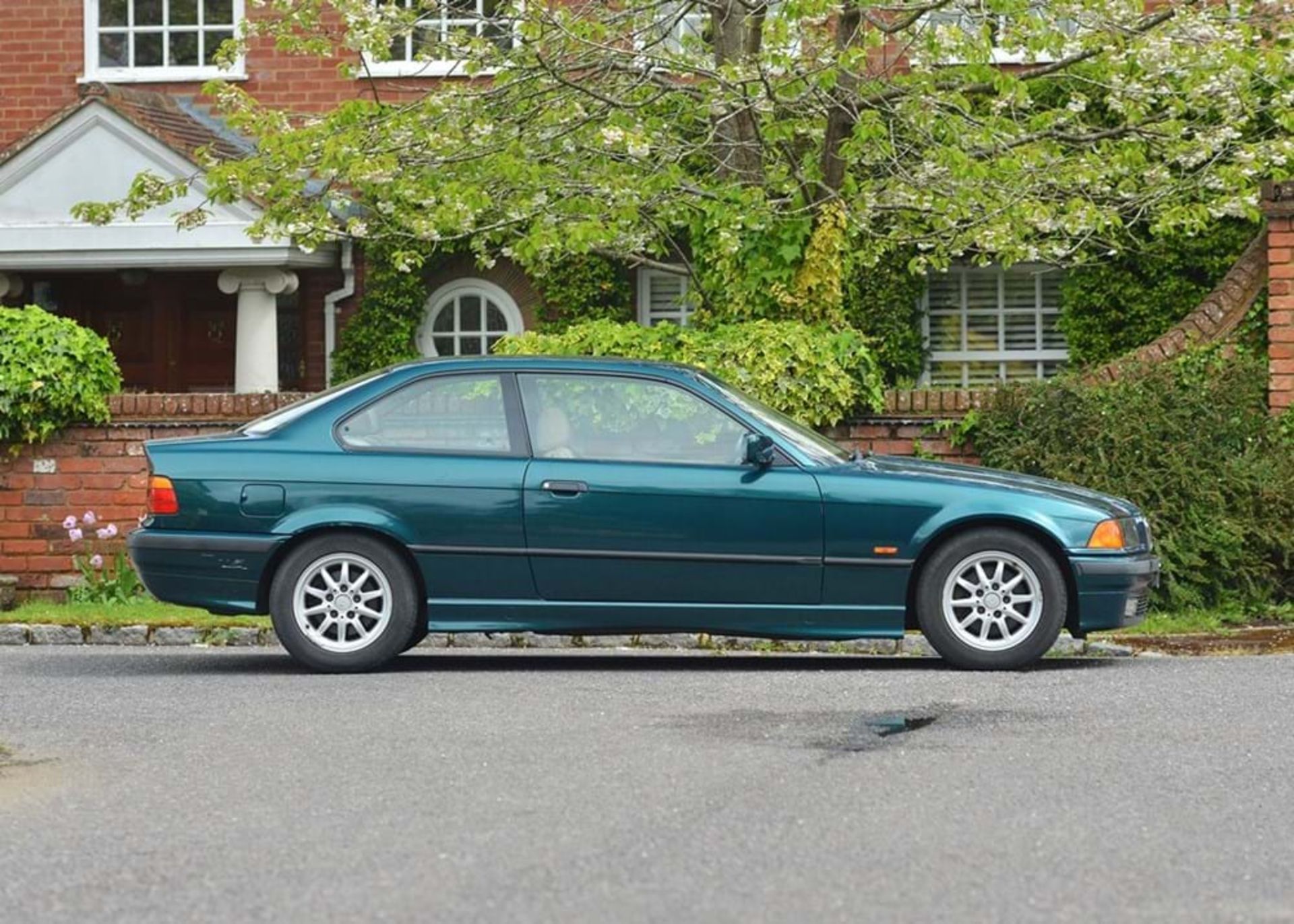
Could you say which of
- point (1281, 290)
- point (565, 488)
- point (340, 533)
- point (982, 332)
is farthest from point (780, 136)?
point (982, 332)

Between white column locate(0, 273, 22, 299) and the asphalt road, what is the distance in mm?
12523

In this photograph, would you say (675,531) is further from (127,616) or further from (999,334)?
(999,334)

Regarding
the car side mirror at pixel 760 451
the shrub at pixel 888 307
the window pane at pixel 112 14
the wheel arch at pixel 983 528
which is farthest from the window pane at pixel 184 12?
the wheel arch at pixel 983 528

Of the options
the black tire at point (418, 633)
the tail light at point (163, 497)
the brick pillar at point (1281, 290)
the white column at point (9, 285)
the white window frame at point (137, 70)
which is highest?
the white window frame at point (137, 70)

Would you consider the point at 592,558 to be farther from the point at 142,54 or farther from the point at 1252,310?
the point at 142,54

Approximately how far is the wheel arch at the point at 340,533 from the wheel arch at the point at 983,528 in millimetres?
2208

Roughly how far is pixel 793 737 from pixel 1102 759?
1.12 meters

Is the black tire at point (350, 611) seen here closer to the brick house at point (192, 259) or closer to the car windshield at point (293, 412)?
the car windshield at point (293, 412)

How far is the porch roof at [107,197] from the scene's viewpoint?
2142cm

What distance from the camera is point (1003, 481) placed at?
35.0ft

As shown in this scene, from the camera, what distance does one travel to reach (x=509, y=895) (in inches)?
225

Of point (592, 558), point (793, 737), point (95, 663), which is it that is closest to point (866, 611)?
point (592, 558)

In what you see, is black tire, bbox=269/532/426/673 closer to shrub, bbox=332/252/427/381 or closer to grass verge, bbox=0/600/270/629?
grass verge, bbox=0/600/270/629

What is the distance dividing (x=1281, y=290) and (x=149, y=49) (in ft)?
45.0
